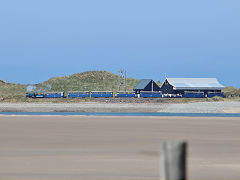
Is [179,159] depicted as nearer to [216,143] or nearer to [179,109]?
[216,143]

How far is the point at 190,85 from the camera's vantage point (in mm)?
114812

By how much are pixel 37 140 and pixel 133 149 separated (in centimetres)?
559

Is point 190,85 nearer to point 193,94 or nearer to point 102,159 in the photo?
point 193,94

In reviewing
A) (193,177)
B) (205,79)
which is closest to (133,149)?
(193,177)

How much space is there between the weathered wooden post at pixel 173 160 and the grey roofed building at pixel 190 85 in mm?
109973

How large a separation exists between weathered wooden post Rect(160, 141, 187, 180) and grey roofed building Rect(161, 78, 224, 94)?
10997cm

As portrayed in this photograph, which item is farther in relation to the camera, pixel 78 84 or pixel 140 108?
pixel 78 84

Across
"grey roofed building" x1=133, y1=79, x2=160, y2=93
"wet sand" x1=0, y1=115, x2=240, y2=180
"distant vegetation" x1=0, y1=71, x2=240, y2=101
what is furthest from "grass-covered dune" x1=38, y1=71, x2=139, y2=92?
"wet sand" x1=0, y1=115, x2=240, y2=180

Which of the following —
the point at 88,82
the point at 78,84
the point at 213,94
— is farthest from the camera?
the point at 88,82

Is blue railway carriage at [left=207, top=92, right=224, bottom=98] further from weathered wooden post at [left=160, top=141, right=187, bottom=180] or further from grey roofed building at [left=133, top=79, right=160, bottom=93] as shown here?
weathered wooden post at [left=160, top=141, right=187, bottom=180]

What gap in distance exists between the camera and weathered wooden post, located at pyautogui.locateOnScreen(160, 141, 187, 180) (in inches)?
164

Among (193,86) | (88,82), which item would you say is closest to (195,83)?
(193,86)

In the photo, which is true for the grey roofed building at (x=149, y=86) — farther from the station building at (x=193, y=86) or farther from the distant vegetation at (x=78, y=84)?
the distant vegetation at (x=78, y=84)

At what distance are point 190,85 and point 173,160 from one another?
367 ft
